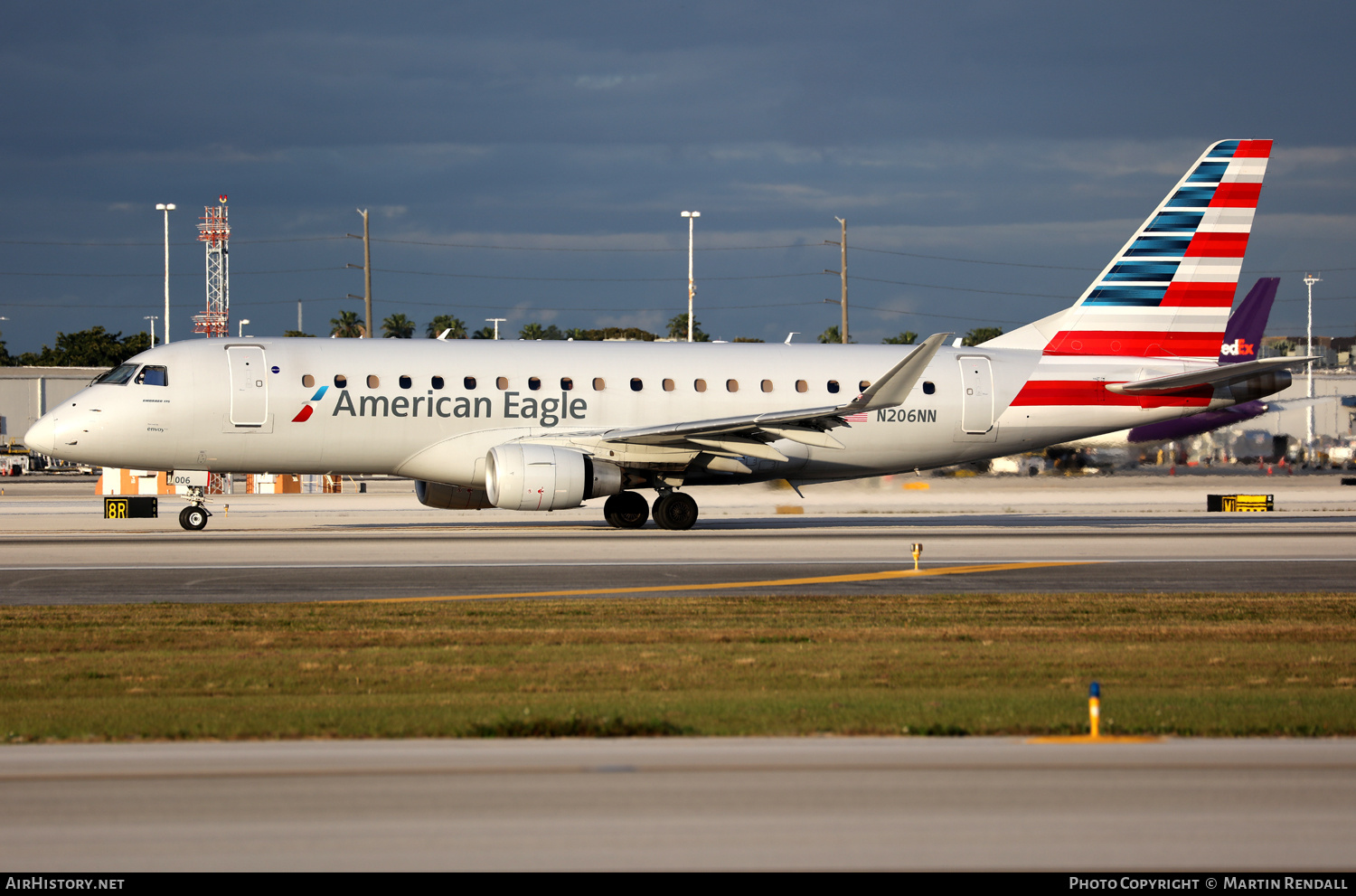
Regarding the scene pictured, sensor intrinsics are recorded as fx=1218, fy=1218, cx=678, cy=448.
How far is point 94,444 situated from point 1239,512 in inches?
1265

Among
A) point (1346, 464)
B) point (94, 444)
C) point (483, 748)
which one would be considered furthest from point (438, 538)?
point (1346, 464)

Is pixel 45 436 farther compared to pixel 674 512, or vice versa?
pixel 674 512

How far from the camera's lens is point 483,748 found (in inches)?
338

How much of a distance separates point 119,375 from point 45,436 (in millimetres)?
2003

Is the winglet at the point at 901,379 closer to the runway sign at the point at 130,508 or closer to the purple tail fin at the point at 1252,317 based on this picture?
the runway sign at the point at 130,508

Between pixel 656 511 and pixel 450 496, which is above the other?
pixel 450 496

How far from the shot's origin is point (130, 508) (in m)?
33.9

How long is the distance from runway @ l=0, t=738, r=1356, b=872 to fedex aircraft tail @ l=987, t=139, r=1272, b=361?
23.6 m

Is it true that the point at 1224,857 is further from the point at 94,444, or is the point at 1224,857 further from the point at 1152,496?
the point at 1152,496

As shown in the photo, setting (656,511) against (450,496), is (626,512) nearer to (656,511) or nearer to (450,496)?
(656,511)

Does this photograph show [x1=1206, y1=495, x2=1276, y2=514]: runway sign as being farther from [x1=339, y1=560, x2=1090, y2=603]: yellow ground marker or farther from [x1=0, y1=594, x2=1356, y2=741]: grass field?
[x1=0, y1=594, x2=1356, y2=741]: grass field

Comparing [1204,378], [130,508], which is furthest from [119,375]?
[1204,378]

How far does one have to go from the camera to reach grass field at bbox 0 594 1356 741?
371 inches

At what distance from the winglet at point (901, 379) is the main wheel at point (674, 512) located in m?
4.60
